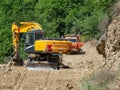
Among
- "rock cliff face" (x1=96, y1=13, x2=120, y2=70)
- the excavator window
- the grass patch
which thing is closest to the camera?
the grass patch

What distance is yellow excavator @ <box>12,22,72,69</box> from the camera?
77.4ft

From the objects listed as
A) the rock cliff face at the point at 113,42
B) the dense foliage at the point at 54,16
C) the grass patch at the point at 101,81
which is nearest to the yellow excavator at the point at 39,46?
the rock cliff face at the point at 113,42

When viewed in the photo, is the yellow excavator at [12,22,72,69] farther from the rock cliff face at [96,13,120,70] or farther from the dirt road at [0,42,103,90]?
the rock cliff face at [96,13,120,70]

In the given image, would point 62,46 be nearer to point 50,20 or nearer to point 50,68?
point 50,68

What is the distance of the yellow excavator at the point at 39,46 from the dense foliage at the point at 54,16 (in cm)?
1814

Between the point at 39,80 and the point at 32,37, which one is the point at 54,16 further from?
the point at 39,80

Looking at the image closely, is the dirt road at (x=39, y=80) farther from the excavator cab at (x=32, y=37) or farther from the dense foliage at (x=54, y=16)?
the dense foliage at (x=54, y=16)

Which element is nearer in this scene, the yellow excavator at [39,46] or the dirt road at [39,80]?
the dirt road at [39,80]

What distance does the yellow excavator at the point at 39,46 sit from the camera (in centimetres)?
2359

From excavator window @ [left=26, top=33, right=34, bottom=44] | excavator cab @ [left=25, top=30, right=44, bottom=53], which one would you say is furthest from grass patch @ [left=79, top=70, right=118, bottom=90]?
excavator window @ [left=26, top=33, right=34, bottom=44]

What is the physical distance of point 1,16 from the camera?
178 feet

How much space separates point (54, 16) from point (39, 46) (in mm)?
48275

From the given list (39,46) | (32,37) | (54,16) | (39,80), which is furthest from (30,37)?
(54,16)

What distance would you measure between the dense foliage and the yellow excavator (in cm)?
1814
